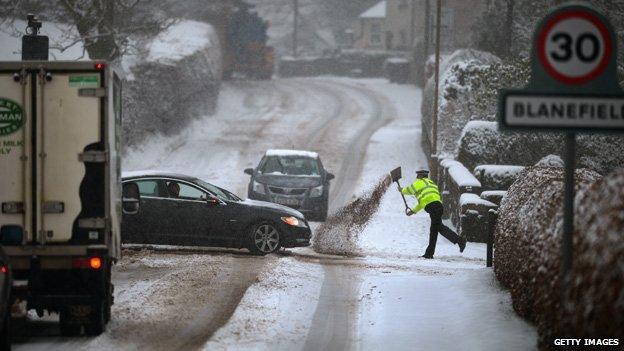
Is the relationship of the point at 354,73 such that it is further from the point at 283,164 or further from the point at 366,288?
the point at 366,288

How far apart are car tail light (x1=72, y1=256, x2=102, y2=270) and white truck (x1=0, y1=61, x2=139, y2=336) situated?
10 mm

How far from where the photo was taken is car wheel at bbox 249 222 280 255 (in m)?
19.2

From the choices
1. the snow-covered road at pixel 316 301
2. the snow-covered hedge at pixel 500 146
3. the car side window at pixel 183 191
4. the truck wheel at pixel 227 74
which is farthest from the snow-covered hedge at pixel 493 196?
the truck wheel at pixel 227 74

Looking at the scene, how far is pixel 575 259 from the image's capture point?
798 cm

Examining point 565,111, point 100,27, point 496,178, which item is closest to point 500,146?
point 496,178

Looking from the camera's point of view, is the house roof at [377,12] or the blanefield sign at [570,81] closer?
the blanefield sign at [570,81]

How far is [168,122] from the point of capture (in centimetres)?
4078

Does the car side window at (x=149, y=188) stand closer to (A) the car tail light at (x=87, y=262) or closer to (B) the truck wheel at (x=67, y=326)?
(B) the truck wheel at (x=67, y=326)

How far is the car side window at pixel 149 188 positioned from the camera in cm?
1912

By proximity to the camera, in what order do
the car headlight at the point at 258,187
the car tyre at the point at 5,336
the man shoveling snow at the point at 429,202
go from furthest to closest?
the car headlight at the point at 258,187, the man shoveling snow at the point at 429,202, the car tyre at the point at 5,336

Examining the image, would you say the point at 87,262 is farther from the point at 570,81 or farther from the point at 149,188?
the point at 149,188

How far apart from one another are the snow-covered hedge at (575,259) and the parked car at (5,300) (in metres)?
4.75

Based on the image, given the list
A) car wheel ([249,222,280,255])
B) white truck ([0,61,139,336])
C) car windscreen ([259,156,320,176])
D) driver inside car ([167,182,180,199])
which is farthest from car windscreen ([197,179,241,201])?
white truck ([0,61,139,336])

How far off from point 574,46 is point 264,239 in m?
12.8
